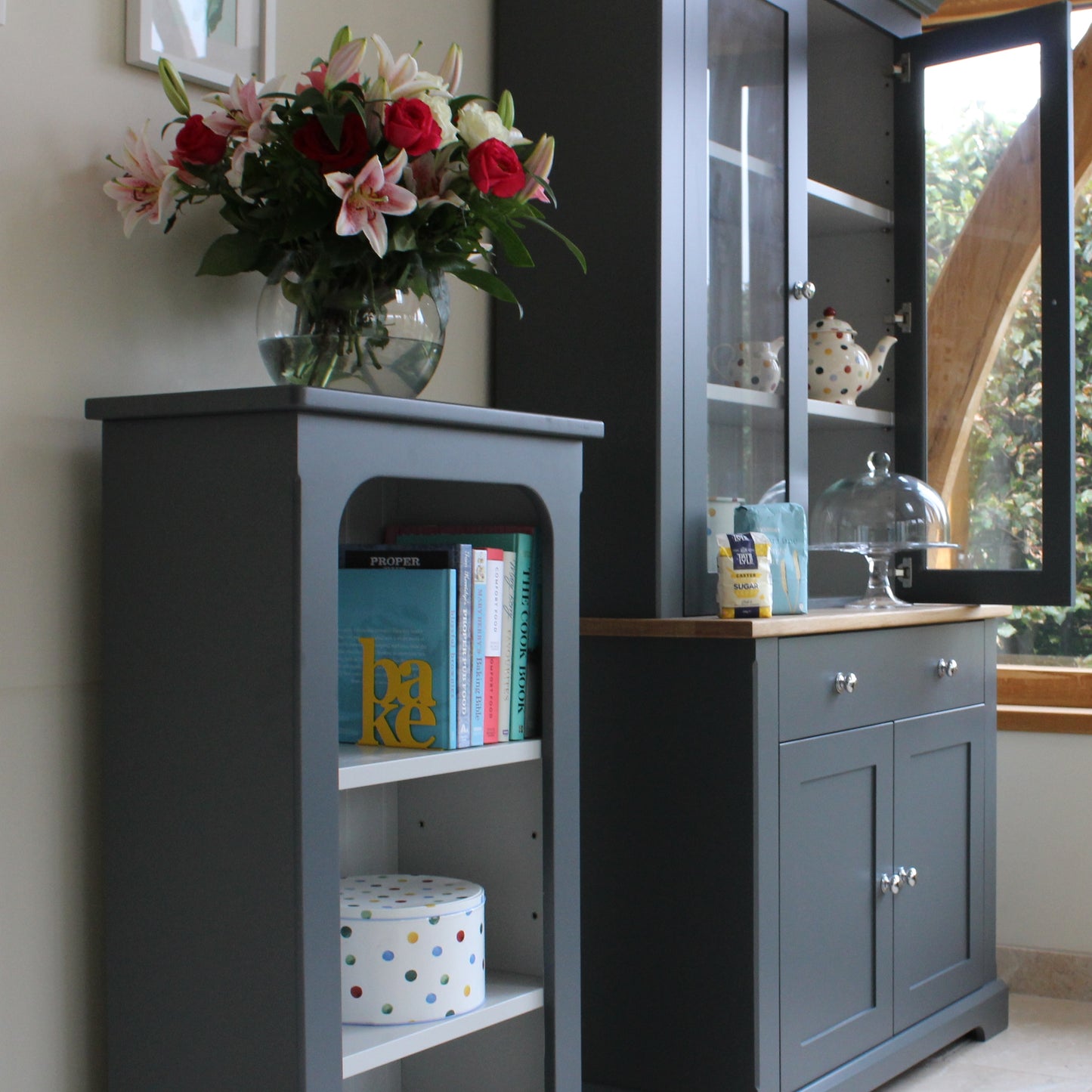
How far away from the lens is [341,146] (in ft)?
5.06

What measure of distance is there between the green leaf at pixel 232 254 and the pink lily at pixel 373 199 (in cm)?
17

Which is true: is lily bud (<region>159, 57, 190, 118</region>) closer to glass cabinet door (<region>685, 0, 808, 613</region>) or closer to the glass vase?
the glass vase

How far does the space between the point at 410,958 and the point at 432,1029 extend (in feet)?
0.27

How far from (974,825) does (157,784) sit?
1700mm

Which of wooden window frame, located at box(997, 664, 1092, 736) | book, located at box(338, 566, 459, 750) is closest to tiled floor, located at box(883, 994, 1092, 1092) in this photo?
wooden window frame, located at box(997, 664, 1092, 736)

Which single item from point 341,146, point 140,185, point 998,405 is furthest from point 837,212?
point 140,185

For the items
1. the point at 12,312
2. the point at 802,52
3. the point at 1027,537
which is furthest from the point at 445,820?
the point at 802,52

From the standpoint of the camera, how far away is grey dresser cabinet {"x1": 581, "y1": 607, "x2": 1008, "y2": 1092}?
6.68 feet

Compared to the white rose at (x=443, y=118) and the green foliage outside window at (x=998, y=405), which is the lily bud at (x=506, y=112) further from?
the green foliage outside window at (x=998, y=405)

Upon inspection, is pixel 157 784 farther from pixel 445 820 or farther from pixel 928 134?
pixel 928 134

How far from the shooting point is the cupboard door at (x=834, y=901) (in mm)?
2092

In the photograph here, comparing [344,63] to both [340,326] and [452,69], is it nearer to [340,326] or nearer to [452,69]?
[452,69]

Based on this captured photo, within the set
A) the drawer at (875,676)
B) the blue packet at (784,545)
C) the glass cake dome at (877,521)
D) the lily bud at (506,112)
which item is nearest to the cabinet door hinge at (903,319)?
the glass cake dome at (877,521)

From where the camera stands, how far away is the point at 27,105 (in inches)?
61.2
